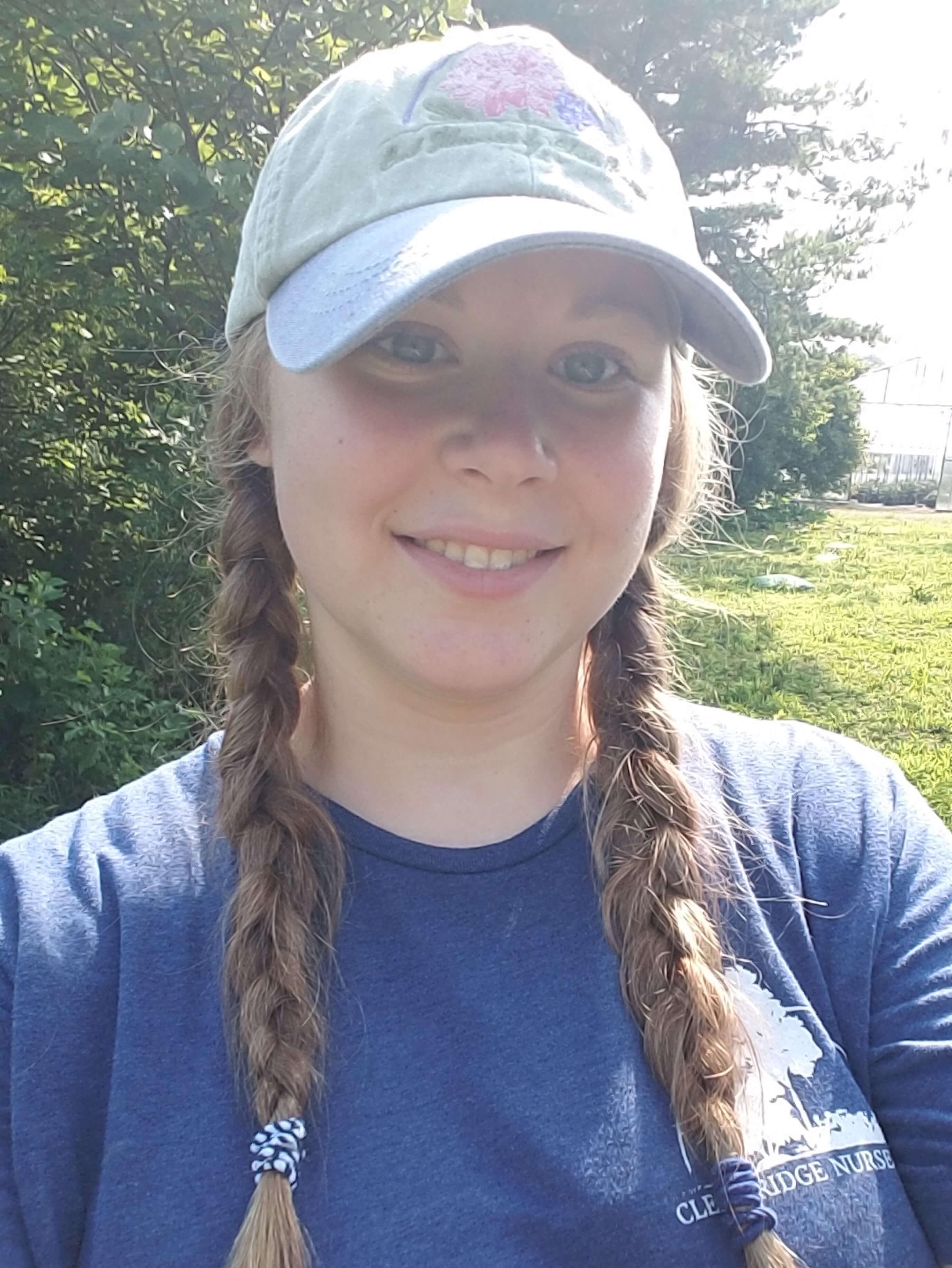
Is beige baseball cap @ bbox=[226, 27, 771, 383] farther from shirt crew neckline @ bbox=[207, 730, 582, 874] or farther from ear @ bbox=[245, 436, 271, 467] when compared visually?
shirt crew neckline @ bbox=[207, 730, 582, 874]

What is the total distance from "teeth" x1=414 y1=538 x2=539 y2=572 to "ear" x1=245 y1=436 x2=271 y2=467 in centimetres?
29

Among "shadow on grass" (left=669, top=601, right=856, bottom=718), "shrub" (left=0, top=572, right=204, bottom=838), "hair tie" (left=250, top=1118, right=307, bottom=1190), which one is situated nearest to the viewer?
"hair tie" (left=250, top=1118, right=307, bottom=1190)

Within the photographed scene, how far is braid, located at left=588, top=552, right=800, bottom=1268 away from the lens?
43.3 inches

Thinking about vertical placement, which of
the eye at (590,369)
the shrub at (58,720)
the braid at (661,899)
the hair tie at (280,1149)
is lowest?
the shrub at (58,720)

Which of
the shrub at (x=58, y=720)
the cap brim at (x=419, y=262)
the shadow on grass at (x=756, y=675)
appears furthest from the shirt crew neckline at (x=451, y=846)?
the shadow on grass at (x=756, y=675)

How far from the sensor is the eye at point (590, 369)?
1.22m

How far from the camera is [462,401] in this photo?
3.85 feet

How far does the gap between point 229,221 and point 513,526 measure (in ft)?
9.44

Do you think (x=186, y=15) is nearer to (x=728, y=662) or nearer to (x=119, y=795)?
(x=119, y=795)

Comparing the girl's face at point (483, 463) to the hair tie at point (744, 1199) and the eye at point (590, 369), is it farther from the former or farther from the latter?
the hair tie at point (744, 1199)

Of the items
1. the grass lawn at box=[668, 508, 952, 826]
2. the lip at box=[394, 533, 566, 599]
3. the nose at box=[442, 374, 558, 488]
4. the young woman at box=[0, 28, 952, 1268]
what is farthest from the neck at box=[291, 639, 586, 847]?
the grass lawn at box=[668, 508, 952, 826]

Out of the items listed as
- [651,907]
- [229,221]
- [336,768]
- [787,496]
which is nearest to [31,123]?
[229,221]

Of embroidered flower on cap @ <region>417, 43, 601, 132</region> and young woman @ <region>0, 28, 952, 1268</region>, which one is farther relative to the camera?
embroidered flower on cap @ <region>417, 43, 601, 132</region>

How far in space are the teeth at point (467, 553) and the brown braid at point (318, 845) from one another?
304mm
